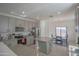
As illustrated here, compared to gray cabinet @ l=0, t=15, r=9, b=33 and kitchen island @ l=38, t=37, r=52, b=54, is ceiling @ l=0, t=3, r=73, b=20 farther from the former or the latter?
kitchen island @ l=38, t=37, r=52, b=54

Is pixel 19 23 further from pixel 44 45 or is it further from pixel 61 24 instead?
pixel 61 24

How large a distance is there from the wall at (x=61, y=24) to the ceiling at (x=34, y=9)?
0.09m

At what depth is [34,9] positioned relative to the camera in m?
1.98

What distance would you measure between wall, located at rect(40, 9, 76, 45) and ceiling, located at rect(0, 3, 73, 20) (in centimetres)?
9

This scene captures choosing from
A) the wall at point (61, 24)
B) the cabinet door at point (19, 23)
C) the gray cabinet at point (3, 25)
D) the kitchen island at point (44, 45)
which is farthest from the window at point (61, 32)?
the gray cabinet at point (3, 25)

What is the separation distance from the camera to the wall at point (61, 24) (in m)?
1.96

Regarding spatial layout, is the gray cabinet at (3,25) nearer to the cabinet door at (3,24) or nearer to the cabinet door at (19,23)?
the cabinet door at (3,24)

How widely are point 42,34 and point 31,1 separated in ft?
1.87

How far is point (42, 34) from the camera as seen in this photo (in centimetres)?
202

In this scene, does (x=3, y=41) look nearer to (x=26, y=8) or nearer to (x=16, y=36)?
(x=16, y=36)

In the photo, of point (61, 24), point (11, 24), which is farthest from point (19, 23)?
point (61, 24)

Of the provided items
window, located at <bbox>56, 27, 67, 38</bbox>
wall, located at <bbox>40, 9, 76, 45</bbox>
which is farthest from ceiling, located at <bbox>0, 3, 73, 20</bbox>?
window, located at <bbox>56, 27, 67, 38</bbox>

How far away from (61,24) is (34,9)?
0.51 m

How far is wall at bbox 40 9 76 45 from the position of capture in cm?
196
